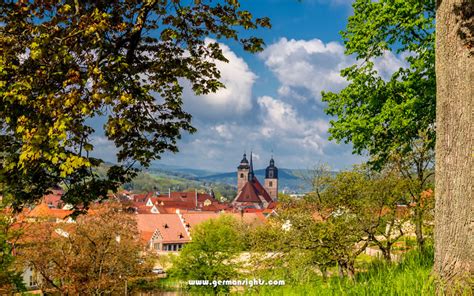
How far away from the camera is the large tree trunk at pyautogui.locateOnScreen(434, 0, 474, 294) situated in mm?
4969

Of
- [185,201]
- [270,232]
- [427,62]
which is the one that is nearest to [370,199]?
[270,232]

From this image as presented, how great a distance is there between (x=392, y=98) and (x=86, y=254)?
20767mm

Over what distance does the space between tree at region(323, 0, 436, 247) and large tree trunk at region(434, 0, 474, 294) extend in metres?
9.18

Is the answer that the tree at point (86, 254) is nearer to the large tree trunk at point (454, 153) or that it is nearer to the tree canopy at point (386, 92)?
the tree canopy at point (386, 92)

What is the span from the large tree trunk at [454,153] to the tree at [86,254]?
24640 mm

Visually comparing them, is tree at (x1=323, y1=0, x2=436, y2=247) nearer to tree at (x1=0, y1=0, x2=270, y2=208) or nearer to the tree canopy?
the tree canopy

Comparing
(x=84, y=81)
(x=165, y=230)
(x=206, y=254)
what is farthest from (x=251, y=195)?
(x=84, y=81)

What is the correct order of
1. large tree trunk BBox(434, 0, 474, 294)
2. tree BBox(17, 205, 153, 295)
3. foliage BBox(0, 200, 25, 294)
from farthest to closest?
tree BBox(17, 205, 153, 295) < foliage BBox(0, 200, 25, 294) < large tree trunk BBox(434, 0, 474, 294)

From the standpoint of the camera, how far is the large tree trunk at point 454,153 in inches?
Answer: 196

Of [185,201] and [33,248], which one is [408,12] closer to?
[33,248]

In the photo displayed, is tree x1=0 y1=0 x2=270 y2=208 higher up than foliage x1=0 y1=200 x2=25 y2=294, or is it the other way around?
tree x1=0 y1=0 x2=270 y2=208

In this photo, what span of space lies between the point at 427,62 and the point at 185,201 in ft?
488

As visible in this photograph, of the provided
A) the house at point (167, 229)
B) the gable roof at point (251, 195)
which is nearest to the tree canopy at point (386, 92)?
the house at point (167, 229)

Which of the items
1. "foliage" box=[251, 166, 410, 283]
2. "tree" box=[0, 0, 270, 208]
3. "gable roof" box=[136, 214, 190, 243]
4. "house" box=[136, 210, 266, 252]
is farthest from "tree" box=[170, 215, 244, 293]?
"tree" box=[0, 0, 270, 208]
